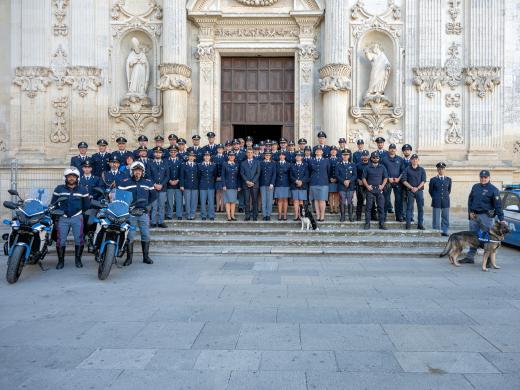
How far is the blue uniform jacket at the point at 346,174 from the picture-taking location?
11602 mm

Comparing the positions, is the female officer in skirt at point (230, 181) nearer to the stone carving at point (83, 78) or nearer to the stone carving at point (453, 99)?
the stone carving at point (83, 78)

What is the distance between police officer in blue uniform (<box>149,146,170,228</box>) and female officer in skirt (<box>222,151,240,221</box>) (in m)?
1.56

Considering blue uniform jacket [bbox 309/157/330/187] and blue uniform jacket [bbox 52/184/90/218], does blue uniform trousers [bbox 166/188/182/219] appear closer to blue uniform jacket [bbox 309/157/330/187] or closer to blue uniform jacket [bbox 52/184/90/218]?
blue uniform jacket [bbox 52/184/90/218]

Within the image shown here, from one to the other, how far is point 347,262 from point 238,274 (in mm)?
2534

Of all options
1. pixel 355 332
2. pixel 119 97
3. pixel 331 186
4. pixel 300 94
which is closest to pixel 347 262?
pixel 331 186

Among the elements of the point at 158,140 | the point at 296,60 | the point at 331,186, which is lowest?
the point at 331,186

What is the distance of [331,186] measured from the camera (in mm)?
12164

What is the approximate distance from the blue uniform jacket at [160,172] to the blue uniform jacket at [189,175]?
0.43 m

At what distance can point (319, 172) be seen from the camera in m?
11.8

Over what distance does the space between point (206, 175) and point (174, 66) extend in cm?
532

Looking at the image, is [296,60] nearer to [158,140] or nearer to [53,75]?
[158,140]

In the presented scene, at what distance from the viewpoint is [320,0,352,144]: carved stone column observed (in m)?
15.0

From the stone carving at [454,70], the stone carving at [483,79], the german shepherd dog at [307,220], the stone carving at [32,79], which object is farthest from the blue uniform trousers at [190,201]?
the stone carving at [483,79]

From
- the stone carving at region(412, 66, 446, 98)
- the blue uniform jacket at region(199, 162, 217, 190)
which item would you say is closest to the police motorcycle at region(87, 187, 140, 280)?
the blue uniform jacket at region(199, 162, 217, 190)
